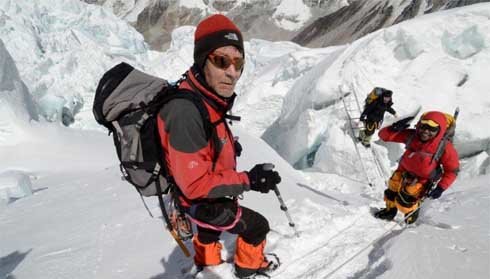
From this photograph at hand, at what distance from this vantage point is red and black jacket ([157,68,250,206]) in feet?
6.75

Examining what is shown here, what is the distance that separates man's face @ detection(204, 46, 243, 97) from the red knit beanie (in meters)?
0.03

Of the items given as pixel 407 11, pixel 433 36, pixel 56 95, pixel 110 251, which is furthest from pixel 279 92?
pixel 407 11

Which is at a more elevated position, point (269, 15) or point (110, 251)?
point (110, 251)

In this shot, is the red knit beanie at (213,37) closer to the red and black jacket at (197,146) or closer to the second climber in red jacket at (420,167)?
the red and black jacket at (197,146)

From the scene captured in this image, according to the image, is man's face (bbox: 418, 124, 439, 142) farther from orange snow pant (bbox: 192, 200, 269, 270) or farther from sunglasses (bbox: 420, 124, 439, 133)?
orange snow pant (bbox: 192, 200, 269, 270)

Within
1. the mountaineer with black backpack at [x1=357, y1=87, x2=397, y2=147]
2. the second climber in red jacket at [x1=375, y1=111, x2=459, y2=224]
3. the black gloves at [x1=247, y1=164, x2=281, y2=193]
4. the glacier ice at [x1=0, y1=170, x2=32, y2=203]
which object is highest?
the black gloves at [x1=247, y1=164, x2=281, y2=193]

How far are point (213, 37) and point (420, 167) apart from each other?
2.90 meters

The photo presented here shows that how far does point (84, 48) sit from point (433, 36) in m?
13.8

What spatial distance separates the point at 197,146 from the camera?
2076 millimetres

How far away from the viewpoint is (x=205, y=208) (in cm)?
241

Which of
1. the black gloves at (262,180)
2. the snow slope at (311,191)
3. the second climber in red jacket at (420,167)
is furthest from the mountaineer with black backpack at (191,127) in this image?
the second climber in red jacket at (420,167)

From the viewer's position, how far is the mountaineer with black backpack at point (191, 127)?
2088mm

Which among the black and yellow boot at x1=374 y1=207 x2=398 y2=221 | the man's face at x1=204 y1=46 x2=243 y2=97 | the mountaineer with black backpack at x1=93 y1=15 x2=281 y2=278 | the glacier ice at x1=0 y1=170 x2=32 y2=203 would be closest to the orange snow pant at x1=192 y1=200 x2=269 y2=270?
the mountaineer with black backpack at x1=93 y1=15 x2=281 y2=278

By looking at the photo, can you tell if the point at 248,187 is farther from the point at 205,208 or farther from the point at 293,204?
the point at 293,204
